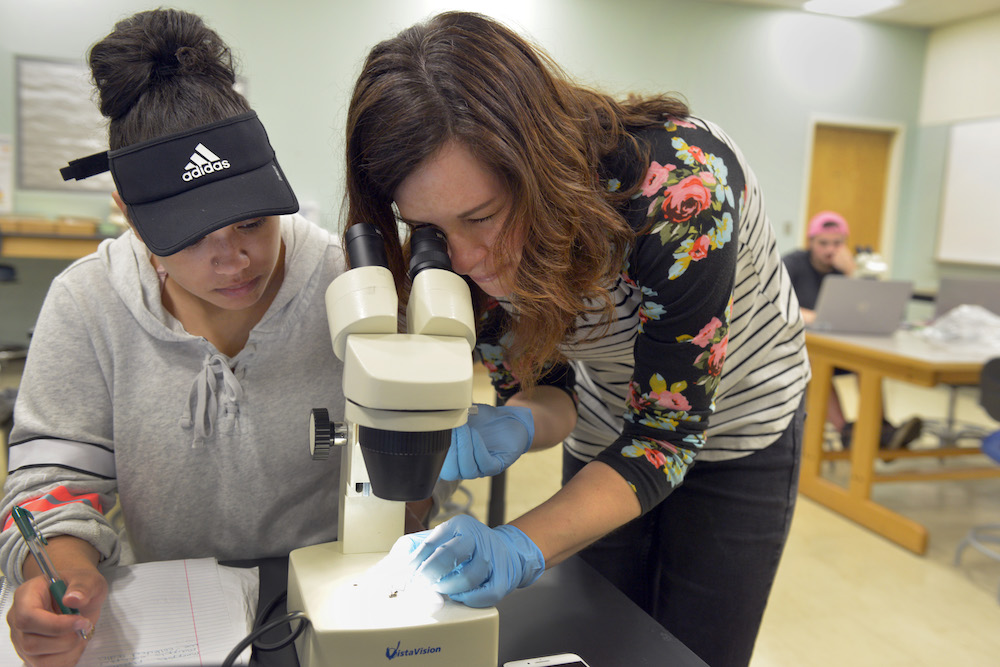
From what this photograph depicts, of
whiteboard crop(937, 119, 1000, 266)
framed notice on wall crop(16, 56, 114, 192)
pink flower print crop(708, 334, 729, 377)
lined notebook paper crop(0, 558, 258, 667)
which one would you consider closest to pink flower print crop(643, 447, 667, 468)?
pink flower print crop(708, 334, 729, 377)

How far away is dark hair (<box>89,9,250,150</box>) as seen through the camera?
2.72 feet

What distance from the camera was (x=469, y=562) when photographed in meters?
0.71

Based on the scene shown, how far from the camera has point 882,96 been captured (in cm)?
624

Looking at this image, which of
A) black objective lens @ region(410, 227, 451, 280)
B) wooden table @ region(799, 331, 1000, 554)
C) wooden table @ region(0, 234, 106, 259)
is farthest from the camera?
wooden table @ region(0, 234, 106, 259)

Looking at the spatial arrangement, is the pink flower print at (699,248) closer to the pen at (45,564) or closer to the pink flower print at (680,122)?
the pink flower print at (680,122)

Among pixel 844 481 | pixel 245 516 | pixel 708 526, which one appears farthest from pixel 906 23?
pixel 245 516

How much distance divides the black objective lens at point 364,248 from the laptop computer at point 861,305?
9.54ft

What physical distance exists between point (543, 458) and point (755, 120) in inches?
160

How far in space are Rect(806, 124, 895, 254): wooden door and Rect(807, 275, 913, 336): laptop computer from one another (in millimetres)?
3201

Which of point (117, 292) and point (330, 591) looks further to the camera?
point (117, 292)

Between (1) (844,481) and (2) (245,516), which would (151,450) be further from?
(1) (844,481)

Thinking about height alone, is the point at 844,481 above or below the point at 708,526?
below

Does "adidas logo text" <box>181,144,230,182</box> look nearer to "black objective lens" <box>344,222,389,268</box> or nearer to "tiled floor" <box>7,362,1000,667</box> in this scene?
"black objective lens" <box>344,222,389,268</box>

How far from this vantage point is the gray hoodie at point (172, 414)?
0.92 metres
